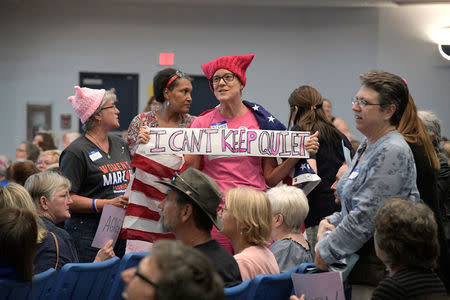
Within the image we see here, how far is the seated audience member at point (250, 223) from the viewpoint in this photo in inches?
121

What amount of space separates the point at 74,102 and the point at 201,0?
6408 millimetres

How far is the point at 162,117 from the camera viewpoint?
4.43 meters

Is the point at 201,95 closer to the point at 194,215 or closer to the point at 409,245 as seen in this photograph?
the point at 194,215

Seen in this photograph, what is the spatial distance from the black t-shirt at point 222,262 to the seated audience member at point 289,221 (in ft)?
2.80

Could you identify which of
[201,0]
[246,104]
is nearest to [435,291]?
→ [246,104]

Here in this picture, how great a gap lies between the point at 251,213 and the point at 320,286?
1.65 feet

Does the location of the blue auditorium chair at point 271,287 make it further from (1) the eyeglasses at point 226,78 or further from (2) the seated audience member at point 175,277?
(1) the eyeglasses at point 226,78

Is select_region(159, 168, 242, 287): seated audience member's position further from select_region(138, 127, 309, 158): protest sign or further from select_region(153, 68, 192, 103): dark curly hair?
select_region(153, 68, 192, 103): dark curly hair

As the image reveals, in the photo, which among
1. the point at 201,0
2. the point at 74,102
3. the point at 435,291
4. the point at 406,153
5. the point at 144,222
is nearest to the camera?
the point at 435,291

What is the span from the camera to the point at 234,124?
3.81m

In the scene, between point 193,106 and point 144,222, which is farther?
point 193,106

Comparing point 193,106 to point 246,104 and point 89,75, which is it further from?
point 246,104

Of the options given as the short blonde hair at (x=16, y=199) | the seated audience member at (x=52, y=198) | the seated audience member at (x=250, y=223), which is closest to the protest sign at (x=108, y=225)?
the seated audience member at (x=52, y=198)

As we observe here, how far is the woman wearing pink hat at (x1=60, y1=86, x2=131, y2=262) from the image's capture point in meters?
4.04
